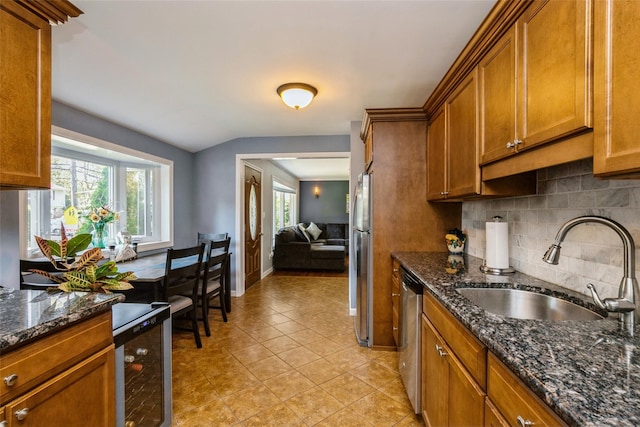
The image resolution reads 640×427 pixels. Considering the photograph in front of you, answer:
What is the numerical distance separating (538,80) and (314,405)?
2104 mm

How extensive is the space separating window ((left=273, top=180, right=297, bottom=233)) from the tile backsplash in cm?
532

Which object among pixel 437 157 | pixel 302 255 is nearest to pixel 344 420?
pixel 437 157

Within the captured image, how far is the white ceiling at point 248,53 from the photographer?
1.54m

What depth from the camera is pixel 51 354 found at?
3.22 feet

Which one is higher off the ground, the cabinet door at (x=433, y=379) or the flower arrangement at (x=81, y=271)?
the flower arrangement at (x=81, y=271)

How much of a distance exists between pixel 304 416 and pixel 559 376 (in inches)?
60.4

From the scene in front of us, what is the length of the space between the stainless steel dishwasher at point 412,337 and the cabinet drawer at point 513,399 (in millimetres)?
755

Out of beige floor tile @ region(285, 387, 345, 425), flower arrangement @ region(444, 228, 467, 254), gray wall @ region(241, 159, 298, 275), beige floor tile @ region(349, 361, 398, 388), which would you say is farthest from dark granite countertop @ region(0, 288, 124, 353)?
gray wall @ region(241, 159, 298, 275)

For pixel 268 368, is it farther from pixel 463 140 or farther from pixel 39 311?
pixel 463 140

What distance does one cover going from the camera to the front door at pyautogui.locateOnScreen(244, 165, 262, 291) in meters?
4.41

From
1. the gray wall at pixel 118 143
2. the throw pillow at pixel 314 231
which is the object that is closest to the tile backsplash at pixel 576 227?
the gray wall at pixel 118 143

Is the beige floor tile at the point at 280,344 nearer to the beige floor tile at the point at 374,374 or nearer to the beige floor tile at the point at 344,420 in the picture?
the beige floor tile at the point at 374,374

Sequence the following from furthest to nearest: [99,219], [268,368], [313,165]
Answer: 1. [313,165]
2. [99,219]
3. [268,368]

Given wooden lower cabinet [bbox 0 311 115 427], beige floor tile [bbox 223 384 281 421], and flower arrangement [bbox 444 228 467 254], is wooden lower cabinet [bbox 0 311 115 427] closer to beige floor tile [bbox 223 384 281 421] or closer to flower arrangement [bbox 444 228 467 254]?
beige floor tile [bbox 223 384 281 421]
